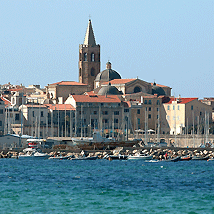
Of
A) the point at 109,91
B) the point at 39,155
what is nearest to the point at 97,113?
the point at 109,91

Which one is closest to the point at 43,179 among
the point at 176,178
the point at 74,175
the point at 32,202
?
the point at 74,175

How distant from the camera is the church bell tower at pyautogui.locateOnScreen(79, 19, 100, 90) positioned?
146750 mm

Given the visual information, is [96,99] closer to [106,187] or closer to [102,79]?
[102,79]

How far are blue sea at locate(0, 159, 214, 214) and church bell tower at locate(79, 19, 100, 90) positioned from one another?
7667 centimetres

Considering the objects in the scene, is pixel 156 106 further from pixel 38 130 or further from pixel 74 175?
pixel 74 175

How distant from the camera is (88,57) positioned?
147250 millimetres

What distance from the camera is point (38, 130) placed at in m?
105

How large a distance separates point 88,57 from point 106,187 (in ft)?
330

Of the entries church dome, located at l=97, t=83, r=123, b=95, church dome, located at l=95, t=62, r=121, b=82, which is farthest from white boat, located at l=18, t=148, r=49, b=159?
church dome, located at l=95, t=62, r=121, b=82

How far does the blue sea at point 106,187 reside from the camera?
39.0 m

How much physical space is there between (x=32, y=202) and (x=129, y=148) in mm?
45171

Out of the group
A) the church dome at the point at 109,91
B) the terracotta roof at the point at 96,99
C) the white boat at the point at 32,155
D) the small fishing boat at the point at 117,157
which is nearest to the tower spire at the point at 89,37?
the church dome at the point at 109,91

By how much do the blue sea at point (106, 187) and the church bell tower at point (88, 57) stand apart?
3018 inches

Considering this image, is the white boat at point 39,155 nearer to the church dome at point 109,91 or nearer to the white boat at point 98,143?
the white boat at point 98,143
